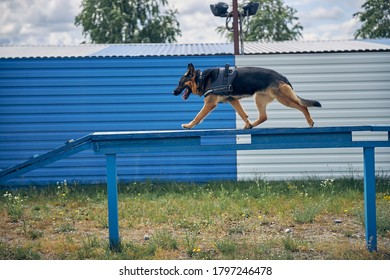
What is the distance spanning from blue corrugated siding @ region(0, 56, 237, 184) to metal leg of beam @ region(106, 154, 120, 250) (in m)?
3.47

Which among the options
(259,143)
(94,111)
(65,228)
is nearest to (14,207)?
(65,228)

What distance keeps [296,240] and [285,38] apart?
1861 cm

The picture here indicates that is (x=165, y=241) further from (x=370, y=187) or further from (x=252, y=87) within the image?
(x=370, y=187)

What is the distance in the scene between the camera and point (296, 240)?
18.5 ft

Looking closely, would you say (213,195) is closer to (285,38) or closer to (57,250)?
(57,250)

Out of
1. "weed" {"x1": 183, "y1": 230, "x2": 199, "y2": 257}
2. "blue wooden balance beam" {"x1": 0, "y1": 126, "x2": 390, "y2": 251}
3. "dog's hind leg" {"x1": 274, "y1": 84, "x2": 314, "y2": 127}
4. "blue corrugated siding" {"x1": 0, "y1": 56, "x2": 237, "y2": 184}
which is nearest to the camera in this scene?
"dog's hind leg" {"x1": 274, "y1": 84, "x2": 314, "y2": 127}

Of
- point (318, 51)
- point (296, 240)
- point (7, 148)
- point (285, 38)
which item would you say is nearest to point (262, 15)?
point (285, 38)

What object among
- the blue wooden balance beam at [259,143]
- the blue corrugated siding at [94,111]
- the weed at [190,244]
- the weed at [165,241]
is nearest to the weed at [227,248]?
the weed at [190,244]

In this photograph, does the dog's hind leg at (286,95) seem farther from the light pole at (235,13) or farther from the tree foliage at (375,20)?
the tree foliage at (375,20)

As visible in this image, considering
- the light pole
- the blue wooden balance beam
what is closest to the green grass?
the blue wooden balance beam

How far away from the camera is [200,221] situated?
253 inches

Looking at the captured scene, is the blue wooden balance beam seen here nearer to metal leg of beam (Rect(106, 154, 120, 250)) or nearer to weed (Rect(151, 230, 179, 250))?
metal leg of beam (Rect(106, 154, 120, 250))

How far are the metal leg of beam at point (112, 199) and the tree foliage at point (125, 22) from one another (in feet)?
57.6

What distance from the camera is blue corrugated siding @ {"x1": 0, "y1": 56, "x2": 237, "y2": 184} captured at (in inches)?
345
